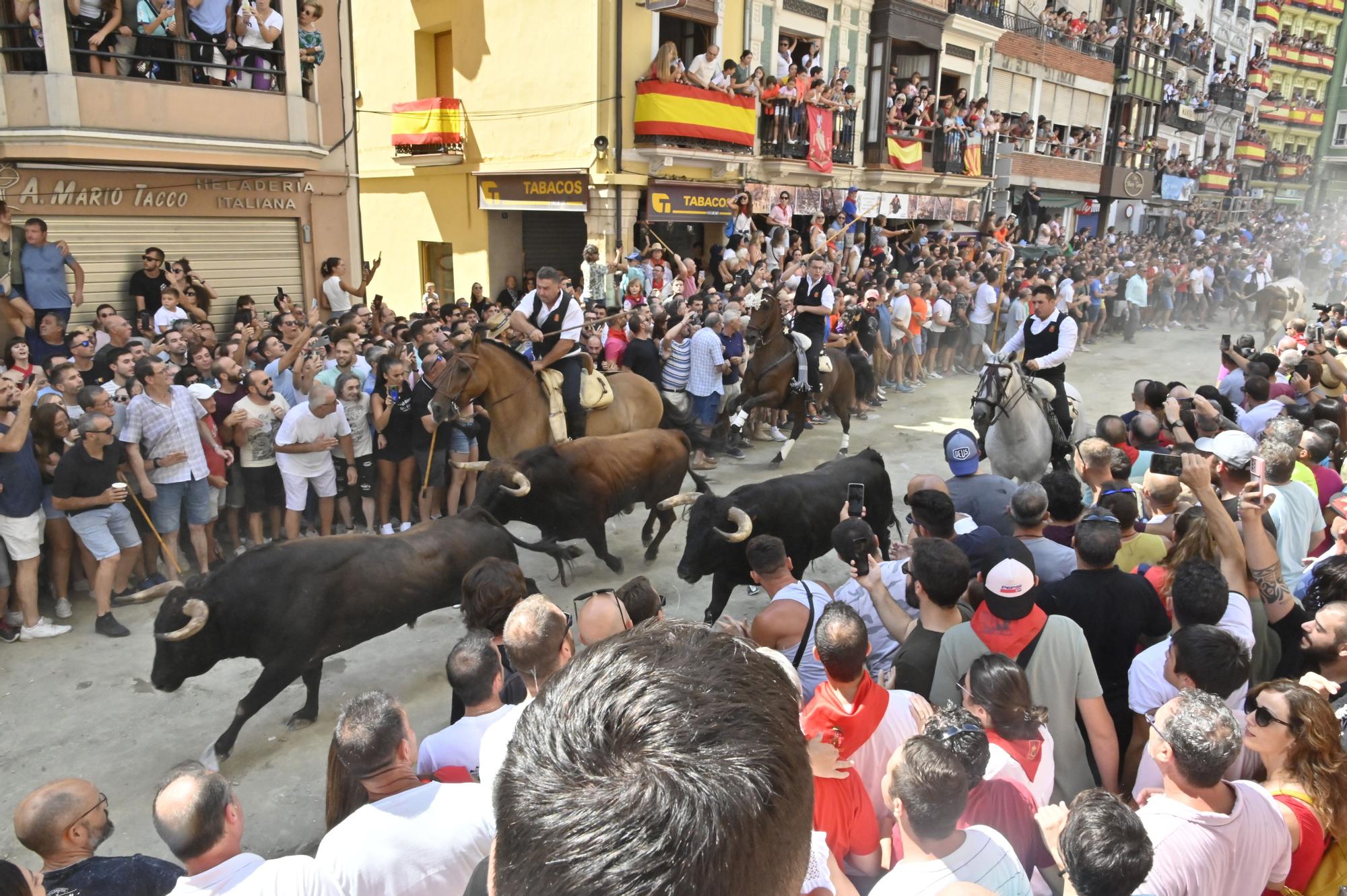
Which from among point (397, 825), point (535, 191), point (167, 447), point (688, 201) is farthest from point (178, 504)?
point (688, 201)

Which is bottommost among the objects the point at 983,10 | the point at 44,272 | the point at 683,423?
the point at 683,423

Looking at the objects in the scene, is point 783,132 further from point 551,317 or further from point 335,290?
point 551,317

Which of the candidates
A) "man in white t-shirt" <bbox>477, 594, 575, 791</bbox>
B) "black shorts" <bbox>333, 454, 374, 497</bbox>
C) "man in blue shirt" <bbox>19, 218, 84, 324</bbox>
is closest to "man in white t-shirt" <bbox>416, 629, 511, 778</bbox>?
"man in white t-shirt" <bbox>477, 594, 575, 791</bbox>

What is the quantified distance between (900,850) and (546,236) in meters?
19.1

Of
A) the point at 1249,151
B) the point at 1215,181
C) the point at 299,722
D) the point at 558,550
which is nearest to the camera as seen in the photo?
the point at 299,722

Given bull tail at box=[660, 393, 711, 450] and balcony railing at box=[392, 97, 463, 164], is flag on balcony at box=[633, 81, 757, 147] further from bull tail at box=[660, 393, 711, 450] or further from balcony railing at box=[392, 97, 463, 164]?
bull tail at box=[660, 393, 711, 450]

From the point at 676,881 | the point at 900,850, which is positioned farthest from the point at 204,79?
the point at 676,881

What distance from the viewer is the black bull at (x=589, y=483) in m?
7.33

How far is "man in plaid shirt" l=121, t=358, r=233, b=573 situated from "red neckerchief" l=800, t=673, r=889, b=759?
19.3 feet

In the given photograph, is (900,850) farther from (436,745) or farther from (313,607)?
(313,607)

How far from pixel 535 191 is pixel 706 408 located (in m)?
8.74

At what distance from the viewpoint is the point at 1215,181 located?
4416 cm

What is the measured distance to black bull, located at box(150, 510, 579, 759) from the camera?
206 inches

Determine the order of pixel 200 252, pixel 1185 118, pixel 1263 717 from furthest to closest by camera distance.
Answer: pixel 1185 118 → pixel 200 252 → pixel 1263 717
